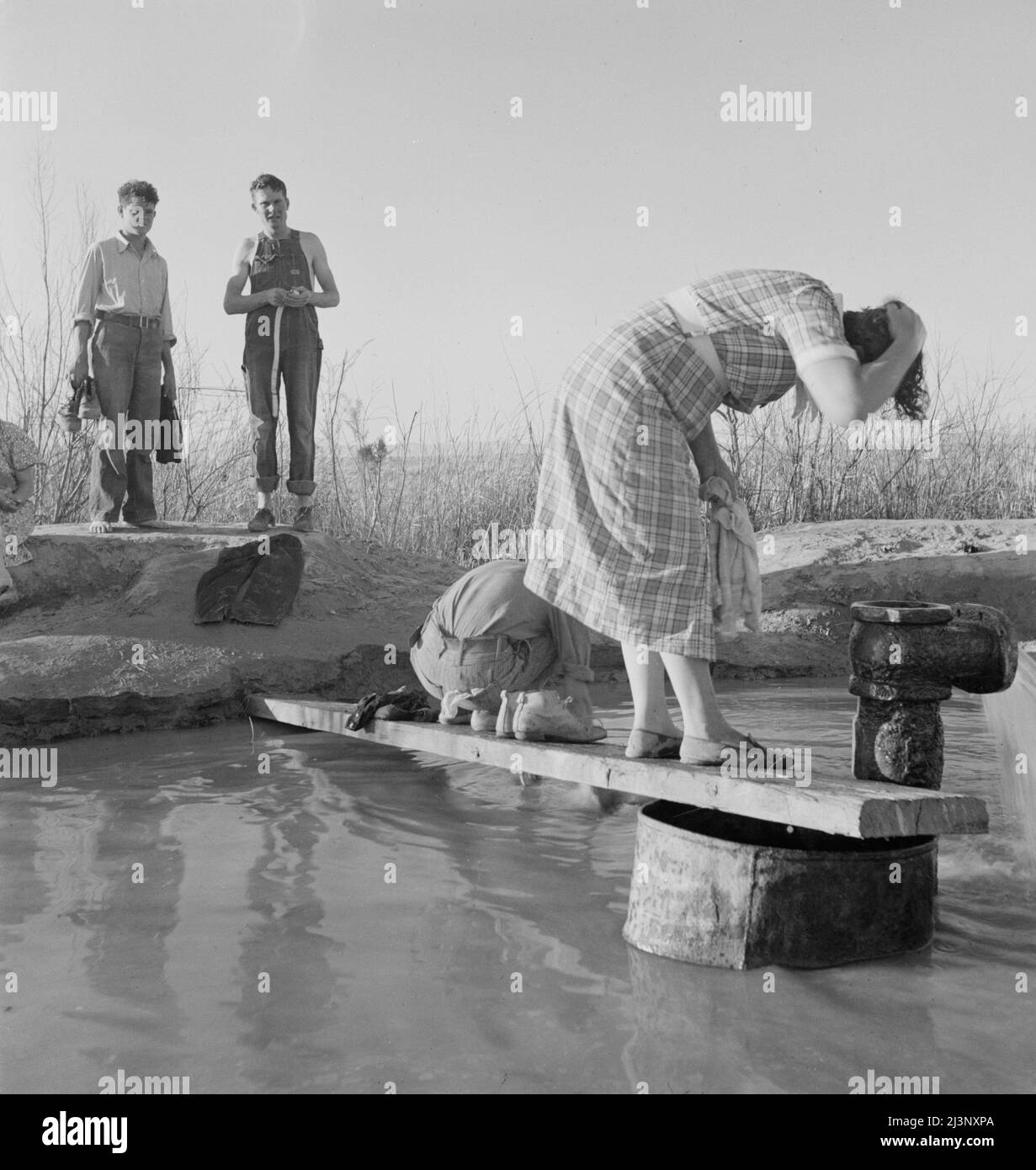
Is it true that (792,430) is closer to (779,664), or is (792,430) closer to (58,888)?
(779,664)

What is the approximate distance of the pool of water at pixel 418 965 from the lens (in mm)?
2795

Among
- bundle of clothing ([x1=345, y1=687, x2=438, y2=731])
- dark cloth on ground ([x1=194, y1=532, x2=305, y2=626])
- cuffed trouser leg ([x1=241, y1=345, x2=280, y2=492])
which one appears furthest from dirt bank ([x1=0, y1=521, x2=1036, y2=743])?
bundle of clothing ([x1=345, y1=687, x2=438, y2=731])

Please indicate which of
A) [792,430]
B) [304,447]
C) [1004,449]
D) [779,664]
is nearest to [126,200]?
[304,447]

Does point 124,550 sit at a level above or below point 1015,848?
above

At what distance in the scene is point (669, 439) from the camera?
143 inches

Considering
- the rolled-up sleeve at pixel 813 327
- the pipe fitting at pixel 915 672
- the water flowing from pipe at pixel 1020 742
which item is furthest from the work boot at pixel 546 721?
the water flowing from pipe at pixel 1020 742

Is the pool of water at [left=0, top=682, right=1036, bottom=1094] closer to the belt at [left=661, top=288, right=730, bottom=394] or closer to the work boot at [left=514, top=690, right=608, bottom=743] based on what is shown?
the work boot at [left=514, top=690, right=608, bottom=743]

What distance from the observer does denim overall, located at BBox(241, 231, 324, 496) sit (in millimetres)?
8109

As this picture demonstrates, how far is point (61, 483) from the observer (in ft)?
31.9

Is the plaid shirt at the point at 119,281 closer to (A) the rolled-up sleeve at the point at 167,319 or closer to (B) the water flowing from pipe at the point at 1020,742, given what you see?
(A) the rolled-up sleeve at the point at 167,319

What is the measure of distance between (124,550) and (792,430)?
5.77 meters

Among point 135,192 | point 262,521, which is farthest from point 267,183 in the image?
point 262,521

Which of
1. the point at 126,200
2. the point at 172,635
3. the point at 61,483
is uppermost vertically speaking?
the point at 126,200

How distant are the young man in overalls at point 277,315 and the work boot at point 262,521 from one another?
1.06ft
